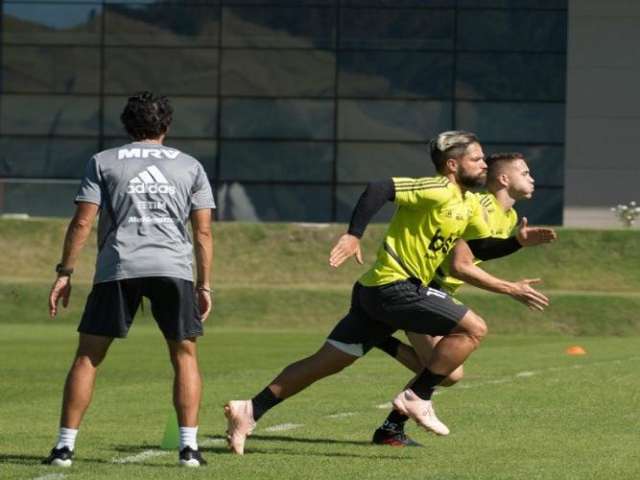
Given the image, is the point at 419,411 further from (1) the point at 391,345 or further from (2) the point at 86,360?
(2) the point at 86,360

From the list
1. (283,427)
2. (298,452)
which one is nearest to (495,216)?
(283,427)

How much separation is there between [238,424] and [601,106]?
41.9m

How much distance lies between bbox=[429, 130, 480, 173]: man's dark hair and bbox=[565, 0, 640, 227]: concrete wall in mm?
40778

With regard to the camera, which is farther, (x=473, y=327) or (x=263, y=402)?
(x=263, y=402)

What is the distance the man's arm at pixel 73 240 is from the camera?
9.27 metres

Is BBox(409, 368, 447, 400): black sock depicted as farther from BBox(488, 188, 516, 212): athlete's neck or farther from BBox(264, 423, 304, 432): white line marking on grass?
BBox(488, 188, 516, 212): athlete's neck

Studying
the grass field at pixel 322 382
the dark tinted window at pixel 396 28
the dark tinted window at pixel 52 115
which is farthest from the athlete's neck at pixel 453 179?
the dark tinted window at pixel 52 115

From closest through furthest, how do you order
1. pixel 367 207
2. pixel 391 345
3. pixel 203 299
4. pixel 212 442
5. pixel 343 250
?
pixel 203 299 → pixel 343 250 → pixel 367 207 → pixel 212 442 → pixel 391 345

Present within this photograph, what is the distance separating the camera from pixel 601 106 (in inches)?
2012

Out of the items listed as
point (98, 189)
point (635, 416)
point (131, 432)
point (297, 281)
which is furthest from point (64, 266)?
point (297, 281)

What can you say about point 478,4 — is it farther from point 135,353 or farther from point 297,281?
point 135,353

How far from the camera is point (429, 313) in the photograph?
33.4ft


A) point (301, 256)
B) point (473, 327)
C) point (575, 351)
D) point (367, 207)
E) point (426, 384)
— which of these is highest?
point (367, 207)

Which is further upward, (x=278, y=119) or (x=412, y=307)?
(x=278, y=119)
